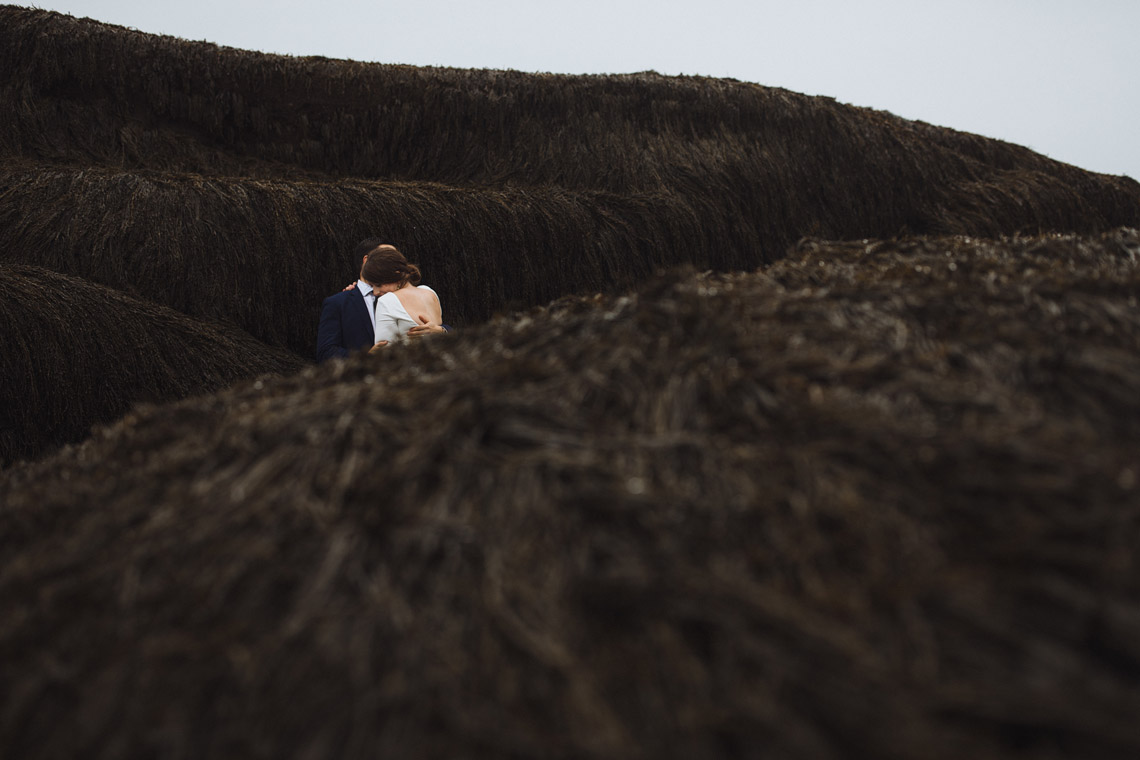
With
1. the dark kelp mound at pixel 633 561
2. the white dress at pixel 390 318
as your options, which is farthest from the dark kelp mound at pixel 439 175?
the dark kelp mound at pixel 633 561

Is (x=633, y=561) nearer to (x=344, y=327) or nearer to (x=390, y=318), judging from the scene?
(x=390, y=318)

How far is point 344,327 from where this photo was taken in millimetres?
4828

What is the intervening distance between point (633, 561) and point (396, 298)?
11.5 ft

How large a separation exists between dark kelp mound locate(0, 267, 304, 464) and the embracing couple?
1.10m

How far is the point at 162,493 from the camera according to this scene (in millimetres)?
1456

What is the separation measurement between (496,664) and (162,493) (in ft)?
2.63

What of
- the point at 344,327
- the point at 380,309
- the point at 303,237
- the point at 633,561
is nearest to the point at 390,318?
the point at 380,309

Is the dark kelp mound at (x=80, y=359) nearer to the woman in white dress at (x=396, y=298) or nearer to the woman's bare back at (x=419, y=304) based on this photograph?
the woman in white dress at (x=396, y=298)

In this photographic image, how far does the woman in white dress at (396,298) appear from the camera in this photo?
171 inches

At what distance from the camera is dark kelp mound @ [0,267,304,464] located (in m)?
4.54

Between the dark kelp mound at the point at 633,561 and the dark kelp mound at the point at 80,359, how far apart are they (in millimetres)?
3446

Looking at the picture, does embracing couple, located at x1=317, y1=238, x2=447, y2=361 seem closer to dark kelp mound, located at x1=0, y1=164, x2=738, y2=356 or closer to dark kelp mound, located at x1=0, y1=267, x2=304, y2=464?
dark kelp mound, located at x1=0, y1=164, x2=738, y2=356

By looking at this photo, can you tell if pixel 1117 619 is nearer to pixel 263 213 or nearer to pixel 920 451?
pixel 920 451

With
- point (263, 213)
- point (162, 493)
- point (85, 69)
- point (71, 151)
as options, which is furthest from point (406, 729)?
point (85, 69)
